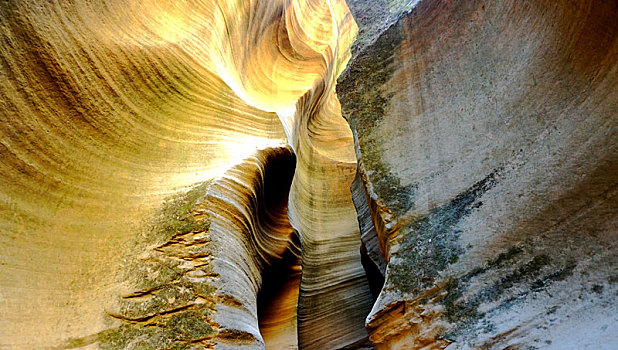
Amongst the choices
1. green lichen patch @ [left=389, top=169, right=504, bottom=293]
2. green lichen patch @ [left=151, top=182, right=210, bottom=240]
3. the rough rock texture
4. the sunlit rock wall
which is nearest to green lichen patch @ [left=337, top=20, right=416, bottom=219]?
the rough rock texture

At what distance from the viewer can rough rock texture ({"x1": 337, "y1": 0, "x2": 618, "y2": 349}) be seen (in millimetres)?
2721

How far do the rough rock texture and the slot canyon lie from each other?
14 mm

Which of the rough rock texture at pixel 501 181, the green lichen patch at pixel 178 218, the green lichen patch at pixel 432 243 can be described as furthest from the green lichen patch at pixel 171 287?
the green lichen patch at pixel 432 243

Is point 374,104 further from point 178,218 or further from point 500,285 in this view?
point 178,218

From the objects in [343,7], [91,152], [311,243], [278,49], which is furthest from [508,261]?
[343,7]

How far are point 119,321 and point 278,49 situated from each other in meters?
5.28

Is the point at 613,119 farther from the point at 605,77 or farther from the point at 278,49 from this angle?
the point at 278,49

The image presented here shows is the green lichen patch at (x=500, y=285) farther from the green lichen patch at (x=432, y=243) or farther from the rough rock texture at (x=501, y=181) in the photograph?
the green lichen patch at (x=432, y=243)

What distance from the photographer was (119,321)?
262cm

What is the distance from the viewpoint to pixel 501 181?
3295 mm

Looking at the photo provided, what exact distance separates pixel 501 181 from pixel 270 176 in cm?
204

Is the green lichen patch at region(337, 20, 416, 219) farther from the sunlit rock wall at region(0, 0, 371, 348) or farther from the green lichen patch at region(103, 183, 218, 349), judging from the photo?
the green lichen patch at region(103, 183, 218, 349)

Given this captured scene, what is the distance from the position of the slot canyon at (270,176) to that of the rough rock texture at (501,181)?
1 centimetres

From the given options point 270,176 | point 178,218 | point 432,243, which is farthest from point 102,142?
point 432,243
